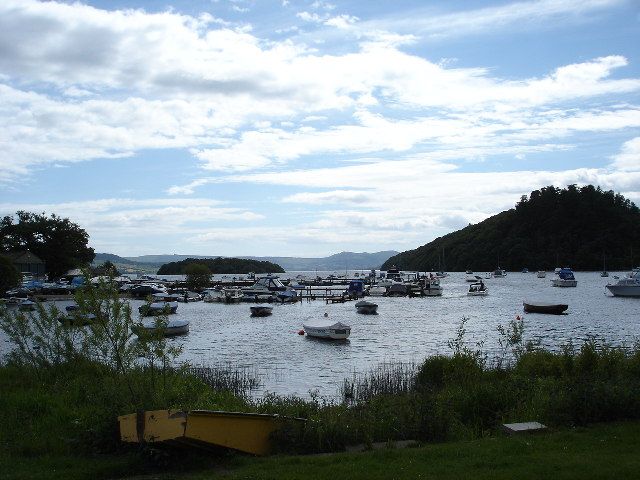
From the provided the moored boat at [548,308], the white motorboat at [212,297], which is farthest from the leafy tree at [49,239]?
the moored boat at [548,308]

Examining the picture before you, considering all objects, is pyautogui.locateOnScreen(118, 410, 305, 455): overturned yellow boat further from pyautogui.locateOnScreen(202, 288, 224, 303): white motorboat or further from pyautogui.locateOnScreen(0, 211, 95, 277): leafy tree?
pyautogui.locateOnScreen(0, 211, 95, 277): leafy tree

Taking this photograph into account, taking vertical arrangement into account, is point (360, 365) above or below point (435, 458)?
below

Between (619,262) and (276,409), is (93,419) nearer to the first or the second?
(276,409)

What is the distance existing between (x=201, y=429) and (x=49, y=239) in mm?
130454

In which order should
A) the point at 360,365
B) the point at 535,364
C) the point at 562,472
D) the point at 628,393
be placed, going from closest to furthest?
1. the point at 562,472
2. the point at 628,393
3. the point at 535,364
4. the point at 360,365

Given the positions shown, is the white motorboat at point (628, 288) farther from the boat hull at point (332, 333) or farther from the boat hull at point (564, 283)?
the boat hull at point (332, 333)

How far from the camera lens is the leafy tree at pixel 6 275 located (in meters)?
87.9

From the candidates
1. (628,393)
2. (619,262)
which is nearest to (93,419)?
(628,393)

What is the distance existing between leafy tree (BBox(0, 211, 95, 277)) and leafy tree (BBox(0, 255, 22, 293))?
127 feet

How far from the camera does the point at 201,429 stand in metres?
11.8

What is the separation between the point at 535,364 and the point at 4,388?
58.0 ft

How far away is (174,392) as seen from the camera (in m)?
16.2

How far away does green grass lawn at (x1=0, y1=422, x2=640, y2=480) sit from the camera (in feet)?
32.7

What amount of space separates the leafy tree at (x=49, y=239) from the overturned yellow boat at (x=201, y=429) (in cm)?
12356
